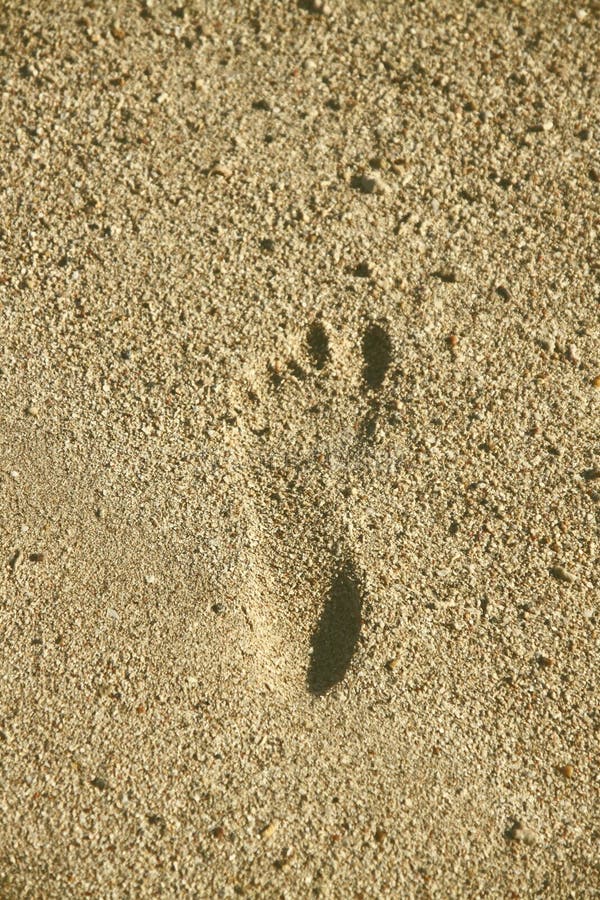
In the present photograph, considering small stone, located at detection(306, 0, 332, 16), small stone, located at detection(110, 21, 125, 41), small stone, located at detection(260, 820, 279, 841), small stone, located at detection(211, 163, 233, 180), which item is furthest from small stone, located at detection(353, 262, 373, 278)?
small stone, located at detection(260, 820, 279, 841)

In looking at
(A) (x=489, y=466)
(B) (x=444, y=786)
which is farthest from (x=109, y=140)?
(B) (x=444, y=786)

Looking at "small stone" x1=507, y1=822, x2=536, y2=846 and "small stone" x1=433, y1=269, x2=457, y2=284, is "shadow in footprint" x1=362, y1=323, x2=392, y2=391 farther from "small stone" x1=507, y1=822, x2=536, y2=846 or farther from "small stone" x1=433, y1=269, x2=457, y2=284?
"small stone" x1=507, y1=822, x2=536, y2=846

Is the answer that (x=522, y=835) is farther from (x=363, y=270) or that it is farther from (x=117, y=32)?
(x=117, y=32)

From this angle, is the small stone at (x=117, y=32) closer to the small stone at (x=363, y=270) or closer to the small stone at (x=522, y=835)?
the small stone at (x=363, y=270)

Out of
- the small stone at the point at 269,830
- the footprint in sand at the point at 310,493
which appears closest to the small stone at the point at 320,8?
the footprint in sand at the point at 310,493

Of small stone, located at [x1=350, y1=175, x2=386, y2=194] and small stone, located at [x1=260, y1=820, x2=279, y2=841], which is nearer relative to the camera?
small stone, located at [x1=260, y1=820, x2=279, y2=841]

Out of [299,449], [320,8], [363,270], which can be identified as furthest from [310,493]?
[320,8]

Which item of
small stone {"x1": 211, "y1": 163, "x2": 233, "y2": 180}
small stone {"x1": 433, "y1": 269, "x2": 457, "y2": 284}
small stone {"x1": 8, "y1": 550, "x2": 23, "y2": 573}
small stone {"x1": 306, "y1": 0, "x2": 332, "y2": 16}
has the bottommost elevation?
small stone {"x1": 8, "y1": 550, "x2": 23, "y2": 573}

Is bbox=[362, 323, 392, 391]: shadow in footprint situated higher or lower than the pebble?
lower

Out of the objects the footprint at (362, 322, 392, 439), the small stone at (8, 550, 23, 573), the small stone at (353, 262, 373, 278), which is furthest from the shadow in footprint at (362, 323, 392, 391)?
the small stone at (8, 550, 23, 573)
